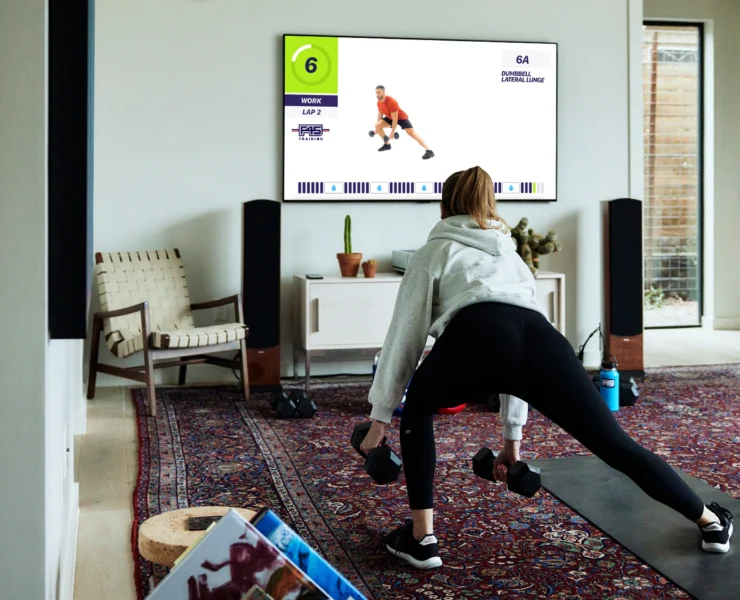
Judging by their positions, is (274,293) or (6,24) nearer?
(6,24)

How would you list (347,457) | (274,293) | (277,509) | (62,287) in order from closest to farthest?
1. (62,287)
2. (277,509)
3. (347,457)
4. (274,293)

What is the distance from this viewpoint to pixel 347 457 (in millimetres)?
3967

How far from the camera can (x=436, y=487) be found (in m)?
3.50

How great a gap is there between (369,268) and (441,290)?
9.62ft

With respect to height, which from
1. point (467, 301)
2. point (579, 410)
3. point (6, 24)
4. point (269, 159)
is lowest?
point (579, 410)

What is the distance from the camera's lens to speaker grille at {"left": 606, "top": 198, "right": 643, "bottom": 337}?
5.85m

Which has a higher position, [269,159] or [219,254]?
[269,159]

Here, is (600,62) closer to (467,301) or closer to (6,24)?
(467,301)

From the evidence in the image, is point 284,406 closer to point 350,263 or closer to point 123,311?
point 123,311

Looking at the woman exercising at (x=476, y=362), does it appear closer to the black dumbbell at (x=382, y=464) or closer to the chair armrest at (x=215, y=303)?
the black dumbbell at (x=382, y=464)

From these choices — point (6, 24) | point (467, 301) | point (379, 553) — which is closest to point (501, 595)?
point (379, 553)

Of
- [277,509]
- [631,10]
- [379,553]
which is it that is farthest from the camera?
[631,10]

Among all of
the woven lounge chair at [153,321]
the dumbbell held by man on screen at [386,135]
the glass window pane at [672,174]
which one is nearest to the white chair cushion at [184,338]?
the woven lounge chair at [153,321]

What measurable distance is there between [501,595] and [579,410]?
55cm
